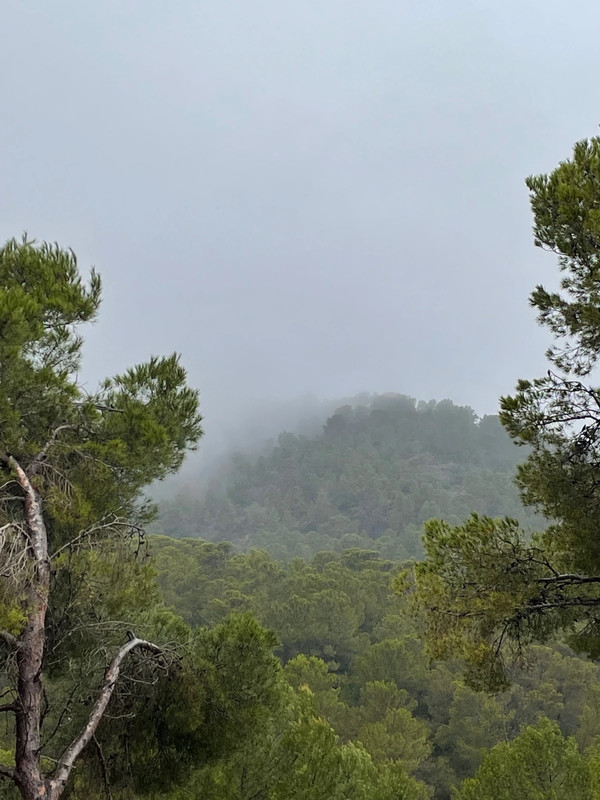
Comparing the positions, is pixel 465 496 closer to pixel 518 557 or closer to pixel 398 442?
pixel 398 442

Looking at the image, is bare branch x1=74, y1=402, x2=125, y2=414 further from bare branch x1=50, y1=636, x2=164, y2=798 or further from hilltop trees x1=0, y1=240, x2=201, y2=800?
bare branch x1=50, y1=636, x2=164, y2=798

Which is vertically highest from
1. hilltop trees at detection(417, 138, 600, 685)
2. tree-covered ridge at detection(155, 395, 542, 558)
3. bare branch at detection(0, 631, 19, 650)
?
tree-covered ridge at detection(155, 395, 542, 558)

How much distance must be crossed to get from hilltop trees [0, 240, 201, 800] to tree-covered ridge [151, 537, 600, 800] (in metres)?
4.40

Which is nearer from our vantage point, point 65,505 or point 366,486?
point 65,505

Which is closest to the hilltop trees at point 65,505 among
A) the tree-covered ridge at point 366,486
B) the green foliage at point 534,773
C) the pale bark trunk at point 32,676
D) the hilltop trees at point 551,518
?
the pale bark trunk at point 32,676

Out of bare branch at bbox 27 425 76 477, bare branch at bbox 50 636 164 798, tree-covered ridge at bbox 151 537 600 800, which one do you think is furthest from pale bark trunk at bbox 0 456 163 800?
tree-covered ridge at bbox 151 537 600 800

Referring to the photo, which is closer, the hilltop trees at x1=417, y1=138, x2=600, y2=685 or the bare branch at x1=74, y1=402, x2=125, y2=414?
the hilltop trees at x1=417, y1=138, x2=600, y2=685

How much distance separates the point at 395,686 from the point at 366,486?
8984 cm

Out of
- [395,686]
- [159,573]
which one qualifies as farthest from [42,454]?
[395,686]

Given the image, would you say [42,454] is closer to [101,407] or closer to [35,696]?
[101,407]

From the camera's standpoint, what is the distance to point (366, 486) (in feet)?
356

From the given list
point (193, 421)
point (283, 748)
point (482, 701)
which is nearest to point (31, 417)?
point (193, 421)

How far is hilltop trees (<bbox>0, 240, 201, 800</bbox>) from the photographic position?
10.9 feet

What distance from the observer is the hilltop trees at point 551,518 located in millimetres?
4348
